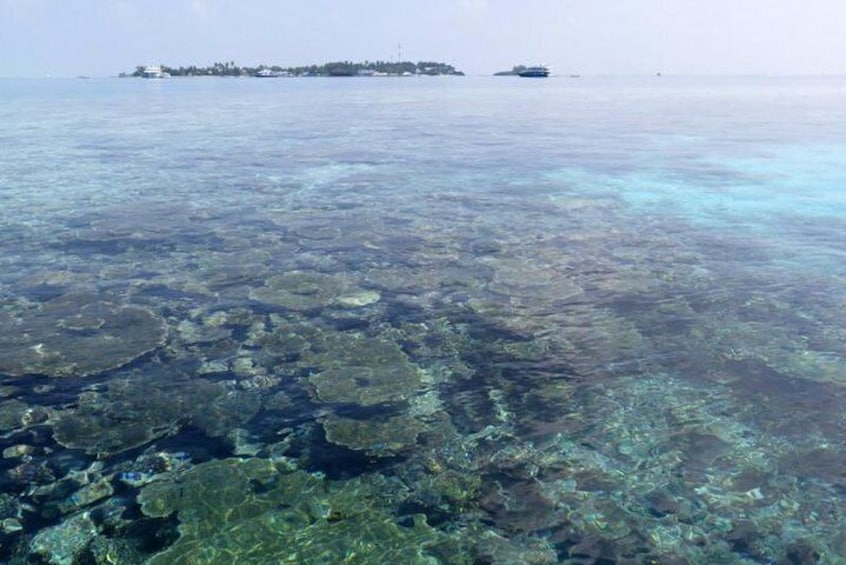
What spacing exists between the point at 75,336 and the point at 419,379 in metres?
6.54

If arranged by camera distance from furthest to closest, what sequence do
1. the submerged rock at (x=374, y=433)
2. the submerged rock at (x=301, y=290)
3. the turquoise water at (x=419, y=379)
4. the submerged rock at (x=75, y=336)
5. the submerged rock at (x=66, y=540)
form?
the submerged rock at (x=301, y=290)
the submerged rock at (x=75, y=336)
the submerged rock at (x=374, y=433)
the turquoise water at (x=419, y=379)
the submerged rock at (x=66, y=540)

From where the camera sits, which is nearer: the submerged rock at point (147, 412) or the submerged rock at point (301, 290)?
the submerged rock at point (147, 412)

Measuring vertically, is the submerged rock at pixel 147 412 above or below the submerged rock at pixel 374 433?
above

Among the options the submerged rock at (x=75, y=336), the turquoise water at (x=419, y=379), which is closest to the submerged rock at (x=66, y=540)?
the turquoise water at (x=419, y=379)

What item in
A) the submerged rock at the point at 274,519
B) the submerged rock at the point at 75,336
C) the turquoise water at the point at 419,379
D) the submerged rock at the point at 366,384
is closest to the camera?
the submerged rock at the point at 274,519

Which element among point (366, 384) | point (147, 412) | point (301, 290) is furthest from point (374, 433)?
point (301, 290)

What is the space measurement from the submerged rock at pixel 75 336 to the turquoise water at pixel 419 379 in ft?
0.18

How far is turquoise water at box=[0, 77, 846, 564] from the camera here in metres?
7.57

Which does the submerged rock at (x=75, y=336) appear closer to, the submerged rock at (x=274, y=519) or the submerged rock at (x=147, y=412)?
the submerged rock at (x=147, y=412)

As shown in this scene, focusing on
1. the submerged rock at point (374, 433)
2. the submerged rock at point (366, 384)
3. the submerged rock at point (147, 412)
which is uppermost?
the submerged rock at point (147, 412)

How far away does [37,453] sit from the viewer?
874 cm

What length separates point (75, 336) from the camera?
486 inches

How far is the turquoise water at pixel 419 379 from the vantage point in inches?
298

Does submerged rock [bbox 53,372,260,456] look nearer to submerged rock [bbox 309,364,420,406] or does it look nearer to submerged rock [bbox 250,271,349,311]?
submerged rock [bbox 309,364,420,406]
